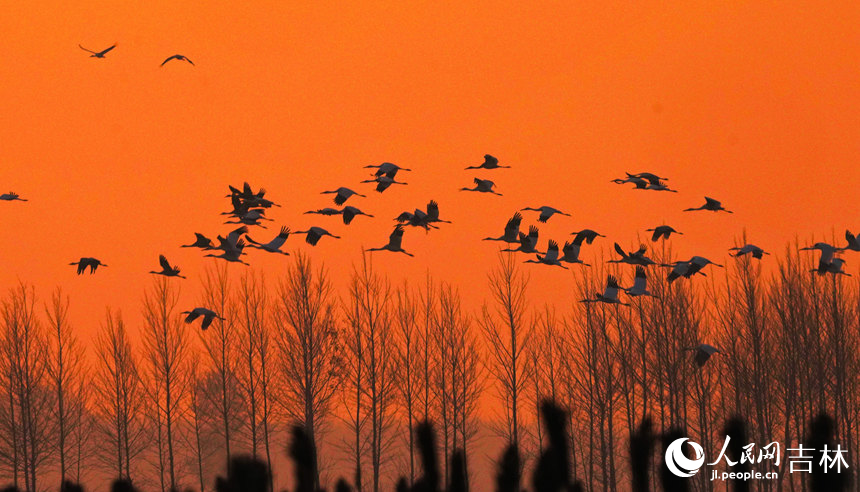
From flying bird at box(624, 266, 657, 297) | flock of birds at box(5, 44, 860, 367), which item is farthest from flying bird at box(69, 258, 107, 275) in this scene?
flying bird at box(624, 266, 657, 297)

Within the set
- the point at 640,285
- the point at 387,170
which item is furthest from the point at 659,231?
the point at 387,170

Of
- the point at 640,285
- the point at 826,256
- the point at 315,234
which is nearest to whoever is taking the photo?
the point at 315,234

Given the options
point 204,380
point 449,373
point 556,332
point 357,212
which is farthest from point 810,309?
point 204,380

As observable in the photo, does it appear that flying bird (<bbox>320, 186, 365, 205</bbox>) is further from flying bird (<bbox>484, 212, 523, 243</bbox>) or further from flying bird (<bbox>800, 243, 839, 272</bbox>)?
flying bird (<bbox>800, 243, 839, 272</bbox>)

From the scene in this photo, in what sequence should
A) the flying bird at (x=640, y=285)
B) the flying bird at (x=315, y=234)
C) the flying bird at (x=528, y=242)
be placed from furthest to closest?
the flying bird at (x=640, y=285), the flying bird at (x=528, y=242), the flying bird at (x=315, y=234)

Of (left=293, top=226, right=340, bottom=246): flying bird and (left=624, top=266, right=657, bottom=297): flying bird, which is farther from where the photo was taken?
(left=624, top=266, right=657, bottom=297): flying bird

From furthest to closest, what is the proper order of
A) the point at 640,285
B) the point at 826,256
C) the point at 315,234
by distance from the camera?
the point at 640,285
the point at 826,256
the point at 315,234

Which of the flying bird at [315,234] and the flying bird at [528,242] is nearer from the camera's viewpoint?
the flying bird at [315,234]

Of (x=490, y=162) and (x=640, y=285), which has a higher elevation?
(x=490, y=162)

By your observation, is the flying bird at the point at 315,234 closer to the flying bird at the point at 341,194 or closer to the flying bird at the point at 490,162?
the flying bird at the point at 341,194

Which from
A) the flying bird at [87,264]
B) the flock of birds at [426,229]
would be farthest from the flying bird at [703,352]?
the flying bird at [87,264]

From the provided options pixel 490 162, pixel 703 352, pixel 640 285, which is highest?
pixel 490 162

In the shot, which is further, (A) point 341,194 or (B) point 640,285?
(B) point 640,285

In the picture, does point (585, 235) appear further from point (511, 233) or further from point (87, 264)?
point (87, 264)
